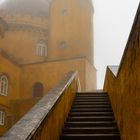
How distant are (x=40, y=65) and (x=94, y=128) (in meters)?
23.1

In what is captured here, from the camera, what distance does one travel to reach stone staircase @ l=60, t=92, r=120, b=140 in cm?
749

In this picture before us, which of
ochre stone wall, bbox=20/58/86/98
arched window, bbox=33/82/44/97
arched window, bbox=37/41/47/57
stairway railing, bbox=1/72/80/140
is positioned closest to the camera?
stairway railing, bbox=1/72/80/140

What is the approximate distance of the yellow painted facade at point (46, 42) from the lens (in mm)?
30562

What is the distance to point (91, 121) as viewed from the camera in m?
8.80

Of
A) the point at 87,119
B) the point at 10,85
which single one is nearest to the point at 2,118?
the point at 10,85

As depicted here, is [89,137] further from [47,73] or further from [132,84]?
[47,73]

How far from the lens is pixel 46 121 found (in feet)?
18.1

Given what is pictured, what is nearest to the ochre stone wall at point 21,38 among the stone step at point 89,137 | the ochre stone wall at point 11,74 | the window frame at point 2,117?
the ochre stone wall at point 11,74

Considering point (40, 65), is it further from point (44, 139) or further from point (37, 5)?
point (44, 139)

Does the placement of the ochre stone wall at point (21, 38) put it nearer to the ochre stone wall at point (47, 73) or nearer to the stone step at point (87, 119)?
the ochre stone wall at point (47, 73)

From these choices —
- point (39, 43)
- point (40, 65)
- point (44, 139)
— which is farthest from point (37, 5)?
point (44, 139)

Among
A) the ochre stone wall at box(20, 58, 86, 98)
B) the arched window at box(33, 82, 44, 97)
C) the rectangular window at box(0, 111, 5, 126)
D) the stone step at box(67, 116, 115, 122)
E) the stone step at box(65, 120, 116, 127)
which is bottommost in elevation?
the stone step at box(65, 120, 116, 127)

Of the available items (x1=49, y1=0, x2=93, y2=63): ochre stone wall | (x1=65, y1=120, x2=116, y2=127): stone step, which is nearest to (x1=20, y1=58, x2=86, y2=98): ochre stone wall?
(x1=49, y1=0, x2=93, y2=63): ochre stone wall

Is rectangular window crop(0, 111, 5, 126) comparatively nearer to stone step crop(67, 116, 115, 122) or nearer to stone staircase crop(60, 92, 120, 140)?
stone staircase crop(60, 92, 120, 140)
